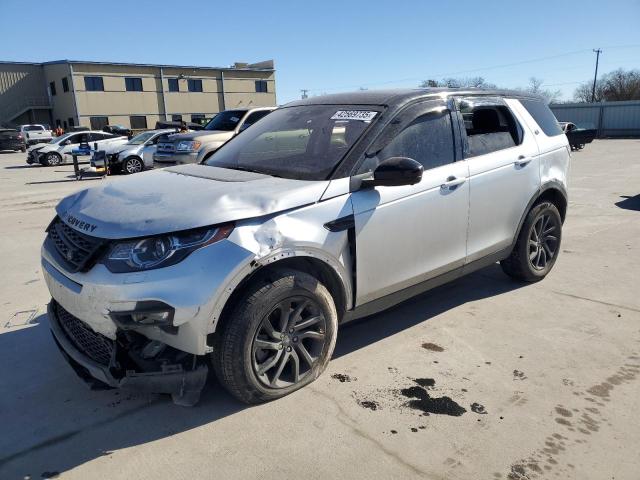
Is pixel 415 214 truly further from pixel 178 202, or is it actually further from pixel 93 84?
pixel 93 84

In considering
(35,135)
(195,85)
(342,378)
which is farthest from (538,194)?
(195,85)

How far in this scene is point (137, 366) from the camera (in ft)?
9.22

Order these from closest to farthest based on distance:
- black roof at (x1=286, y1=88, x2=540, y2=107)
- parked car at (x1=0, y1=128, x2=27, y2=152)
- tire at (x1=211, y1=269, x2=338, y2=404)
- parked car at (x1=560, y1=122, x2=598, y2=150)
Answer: tire at (x1=211, y1=269, x2=338, y2=404) → black roof at (x1=286, y1=88, x2=540, y2=107) → parked car at (x1=560, y1=122, x2=598, y2=150) → parked car at (x1=0, y1=128, x2=27, y2=152)

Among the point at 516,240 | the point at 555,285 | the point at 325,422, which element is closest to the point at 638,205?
the point at 555,285

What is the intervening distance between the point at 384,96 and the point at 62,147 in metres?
24.0

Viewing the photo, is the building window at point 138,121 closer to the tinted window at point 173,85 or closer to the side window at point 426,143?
the tinted window at point 173,85

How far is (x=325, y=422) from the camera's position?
2.90 metres

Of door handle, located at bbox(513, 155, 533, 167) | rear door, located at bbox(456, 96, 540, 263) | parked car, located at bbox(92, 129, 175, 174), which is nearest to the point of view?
rear door, located at bbox(456, 96, 540, 263)

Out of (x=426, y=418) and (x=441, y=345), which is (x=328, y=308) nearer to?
(x=426, y=418)

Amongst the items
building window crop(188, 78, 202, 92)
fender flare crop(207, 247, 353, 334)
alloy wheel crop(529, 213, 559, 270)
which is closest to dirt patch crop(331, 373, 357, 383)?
fender flare crop(207, 247, 353, 334)

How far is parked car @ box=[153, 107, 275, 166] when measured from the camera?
1180 cm

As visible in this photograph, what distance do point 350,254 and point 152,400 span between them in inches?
60.8

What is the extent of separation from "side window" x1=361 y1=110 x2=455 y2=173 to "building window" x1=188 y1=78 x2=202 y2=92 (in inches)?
2232

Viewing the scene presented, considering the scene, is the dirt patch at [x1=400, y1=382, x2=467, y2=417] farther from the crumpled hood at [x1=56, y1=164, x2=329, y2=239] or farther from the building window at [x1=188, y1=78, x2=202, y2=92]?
the building window at [x1=188, y1=78, x2=202, y2=92]
